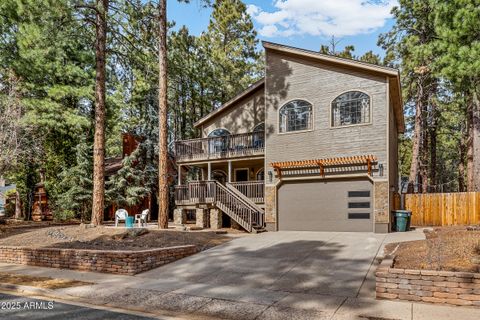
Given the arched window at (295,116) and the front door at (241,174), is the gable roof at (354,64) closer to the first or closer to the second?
the arched window at (295,116)

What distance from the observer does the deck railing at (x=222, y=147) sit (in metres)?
17.7

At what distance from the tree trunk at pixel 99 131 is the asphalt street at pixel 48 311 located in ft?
27.5

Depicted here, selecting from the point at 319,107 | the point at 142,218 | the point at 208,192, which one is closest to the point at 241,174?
the point at 208,192

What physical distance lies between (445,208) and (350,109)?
6.94 meters

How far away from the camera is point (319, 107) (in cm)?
1552

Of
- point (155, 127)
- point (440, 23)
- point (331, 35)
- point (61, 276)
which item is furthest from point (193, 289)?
point (331, 35)

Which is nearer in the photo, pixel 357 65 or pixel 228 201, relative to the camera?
pixel 357 65

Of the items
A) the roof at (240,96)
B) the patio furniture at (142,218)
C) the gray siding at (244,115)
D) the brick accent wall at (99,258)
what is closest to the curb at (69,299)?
the brick accent wall at (99,258)

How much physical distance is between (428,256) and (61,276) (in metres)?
8.68

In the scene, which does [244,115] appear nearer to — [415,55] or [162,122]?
[162,122]

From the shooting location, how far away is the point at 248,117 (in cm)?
1966

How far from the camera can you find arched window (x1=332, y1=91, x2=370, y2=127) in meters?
14.5

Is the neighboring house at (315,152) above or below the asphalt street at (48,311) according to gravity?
above

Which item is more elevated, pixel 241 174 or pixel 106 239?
pixel 241 174
